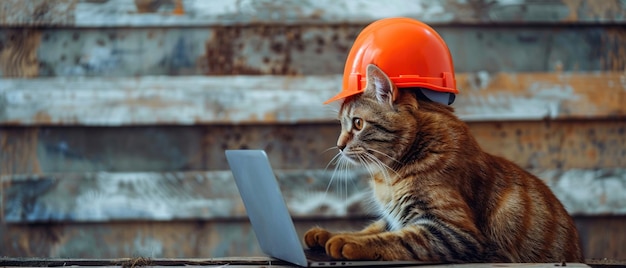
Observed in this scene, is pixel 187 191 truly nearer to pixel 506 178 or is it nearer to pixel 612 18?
pixel 506 178

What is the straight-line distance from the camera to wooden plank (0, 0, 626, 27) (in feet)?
8.64

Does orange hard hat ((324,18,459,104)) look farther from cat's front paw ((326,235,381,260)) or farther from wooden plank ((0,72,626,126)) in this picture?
wooden plank ((0,72,626,126))

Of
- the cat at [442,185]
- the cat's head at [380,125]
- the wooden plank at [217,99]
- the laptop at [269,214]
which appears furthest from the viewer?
the wooden plank at [217,99]

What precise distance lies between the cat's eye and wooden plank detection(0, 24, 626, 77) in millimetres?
1002

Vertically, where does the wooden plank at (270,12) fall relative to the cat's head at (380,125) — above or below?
above

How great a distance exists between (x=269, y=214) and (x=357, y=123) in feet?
1.15

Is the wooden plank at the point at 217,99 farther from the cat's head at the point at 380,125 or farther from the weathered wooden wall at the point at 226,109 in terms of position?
the cat's head at the point at 380,125

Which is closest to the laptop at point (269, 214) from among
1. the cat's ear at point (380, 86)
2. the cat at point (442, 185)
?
the cat at point (442, 185)

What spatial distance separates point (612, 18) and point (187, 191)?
5.56ft

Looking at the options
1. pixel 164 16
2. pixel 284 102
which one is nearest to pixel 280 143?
pixel 284 102

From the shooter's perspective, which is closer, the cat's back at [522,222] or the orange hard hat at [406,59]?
the cat's back at [522,222]

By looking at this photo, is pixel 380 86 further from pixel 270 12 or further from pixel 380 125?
pixel 270 12

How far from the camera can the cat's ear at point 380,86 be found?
1.62 metres

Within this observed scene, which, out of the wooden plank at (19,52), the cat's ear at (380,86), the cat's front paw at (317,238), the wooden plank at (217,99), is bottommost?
the cat's front paw at (317,238)
